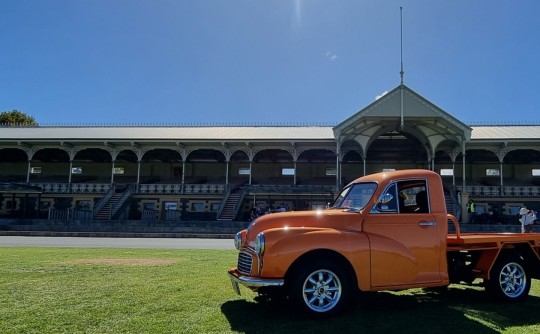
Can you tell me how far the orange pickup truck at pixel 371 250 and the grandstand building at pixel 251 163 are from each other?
915 inches

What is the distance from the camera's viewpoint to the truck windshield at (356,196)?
20.7 feet

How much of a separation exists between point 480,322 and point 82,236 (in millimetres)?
24939

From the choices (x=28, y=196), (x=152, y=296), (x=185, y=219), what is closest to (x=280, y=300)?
(x=152, y=296)

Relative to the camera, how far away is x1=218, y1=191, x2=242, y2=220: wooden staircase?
31.7 metres

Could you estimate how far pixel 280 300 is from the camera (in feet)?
21.9

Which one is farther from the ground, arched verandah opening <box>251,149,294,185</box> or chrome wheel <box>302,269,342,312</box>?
arched verandah opening <box>251,149,294,185</box>

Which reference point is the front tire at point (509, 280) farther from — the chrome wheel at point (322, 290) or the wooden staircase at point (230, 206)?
the wooden staircase at point (230, 206)

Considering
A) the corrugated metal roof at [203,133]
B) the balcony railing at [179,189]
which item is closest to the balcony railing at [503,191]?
the balcony railing at [179,189]

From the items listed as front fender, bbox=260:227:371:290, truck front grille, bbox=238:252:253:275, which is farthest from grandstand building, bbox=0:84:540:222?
front fender, bbox=260:227:371:290

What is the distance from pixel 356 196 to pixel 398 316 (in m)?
1.85

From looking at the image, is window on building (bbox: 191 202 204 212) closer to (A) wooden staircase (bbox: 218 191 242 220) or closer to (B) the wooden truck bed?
(A) wooden staircase (bbox: 218 191 242 220)

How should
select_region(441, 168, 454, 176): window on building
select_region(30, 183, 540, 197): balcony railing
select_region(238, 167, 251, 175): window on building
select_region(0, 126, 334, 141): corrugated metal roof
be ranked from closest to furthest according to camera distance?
select_region(30, 183, 540, 197): balcony railing < select_region(0, 126, 334, 141): corrugated metal roof < select_region(441, 168, 454, 176): window on building < select_region(238, 167, 251, 175): window on building

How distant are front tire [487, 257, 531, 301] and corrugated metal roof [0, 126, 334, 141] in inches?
1125

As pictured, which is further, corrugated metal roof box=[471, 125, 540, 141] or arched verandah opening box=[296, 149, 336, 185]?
arched verandah opening box=[296, 149, 336, 185]
